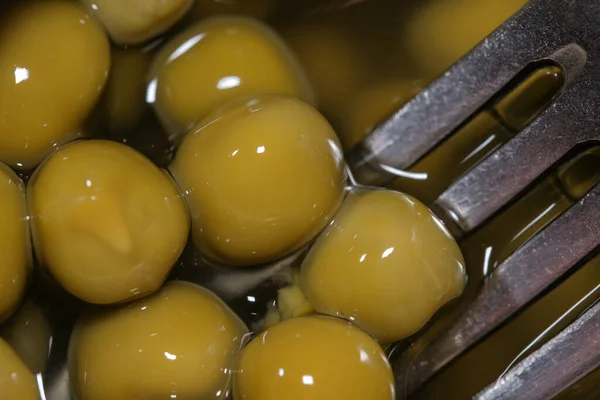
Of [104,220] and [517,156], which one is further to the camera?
[517,156]

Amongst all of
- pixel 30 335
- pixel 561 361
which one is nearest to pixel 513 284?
pixel 561 361

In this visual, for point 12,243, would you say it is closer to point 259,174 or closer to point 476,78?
point 259,174

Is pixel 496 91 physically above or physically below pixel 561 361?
above

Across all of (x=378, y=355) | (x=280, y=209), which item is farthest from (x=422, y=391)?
(x=280, y=209)

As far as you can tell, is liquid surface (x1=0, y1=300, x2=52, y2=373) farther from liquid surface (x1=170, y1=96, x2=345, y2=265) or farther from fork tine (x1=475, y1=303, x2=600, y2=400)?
fork tine (x1=475, y1=303, x2=600, y2=400)

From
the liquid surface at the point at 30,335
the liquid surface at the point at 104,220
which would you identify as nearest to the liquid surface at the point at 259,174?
the liquid surface at the point at 104,220

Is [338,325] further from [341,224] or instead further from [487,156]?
[487,156]

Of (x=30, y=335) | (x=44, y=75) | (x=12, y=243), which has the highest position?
(x=44, y=75)
